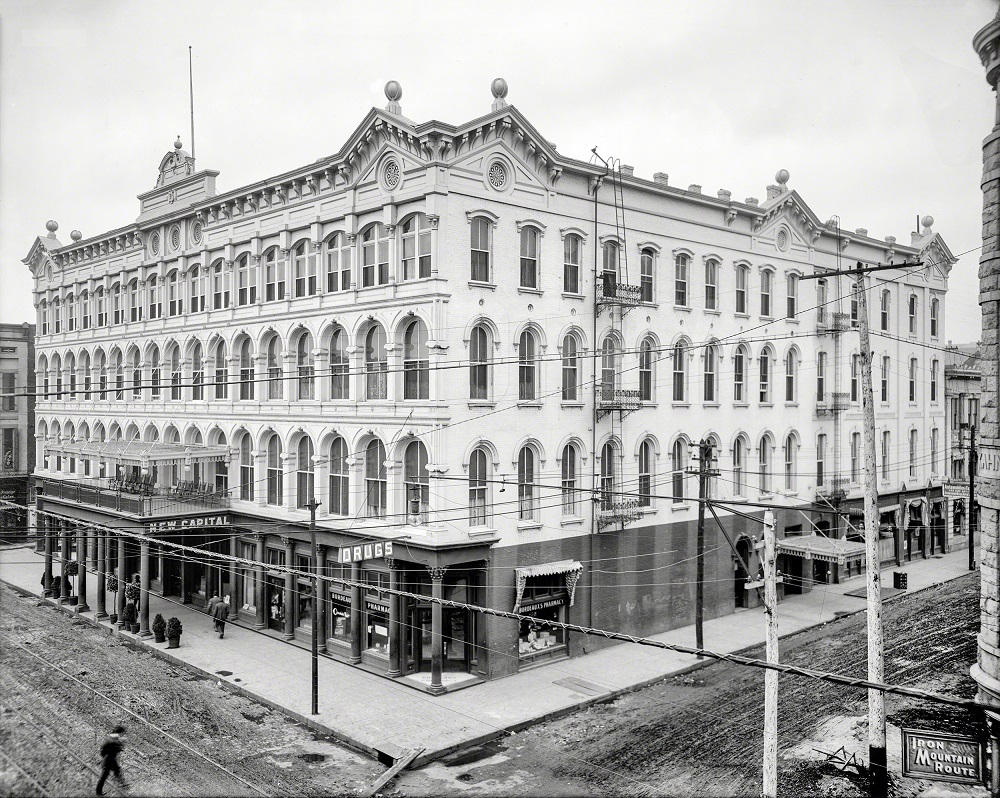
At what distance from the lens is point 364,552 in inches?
998

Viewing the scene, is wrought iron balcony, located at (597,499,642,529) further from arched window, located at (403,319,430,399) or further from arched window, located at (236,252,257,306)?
Result: arched window, located at (236,252,257,306)

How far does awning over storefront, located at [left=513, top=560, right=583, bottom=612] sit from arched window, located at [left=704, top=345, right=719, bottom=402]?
10.0 meters

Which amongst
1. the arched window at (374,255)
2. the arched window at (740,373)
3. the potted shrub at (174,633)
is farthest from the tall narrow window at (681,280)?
the potted shrub at (174,633)

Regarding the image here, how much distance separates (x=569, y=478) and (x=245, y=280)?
15.2m

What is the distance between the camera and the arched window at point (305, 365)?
30.6m

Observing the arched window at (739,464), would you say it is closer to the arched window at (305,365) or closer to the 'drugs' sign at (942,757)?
the arched window at (305,365)

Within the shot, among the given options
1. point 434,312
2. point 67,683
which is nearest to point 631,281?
point 434,312

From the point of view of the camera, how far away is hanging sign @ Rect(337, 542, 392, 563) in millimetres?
25078

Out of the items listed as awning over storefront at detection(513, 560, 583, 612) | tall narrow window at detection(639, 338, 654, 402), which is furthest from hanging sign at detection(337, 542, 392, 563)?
tall narrow window at detection(639, 338, 654, 402)

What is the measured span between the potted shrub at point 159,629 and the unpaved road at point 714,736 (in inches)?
551

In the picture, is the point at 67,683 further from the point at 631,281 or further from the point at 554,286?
the point at 631,281

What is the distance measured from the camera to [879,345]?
43906mm

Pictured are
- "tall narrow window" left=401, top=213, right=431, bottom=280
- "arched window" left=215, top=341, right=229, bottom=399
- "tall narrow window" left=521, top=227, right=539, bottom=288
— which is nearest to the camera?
"tall narrow window" left=401, top=213, right=431, bottom=280

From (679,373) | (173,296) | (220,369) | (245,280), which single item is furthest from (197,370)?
(679,373)
